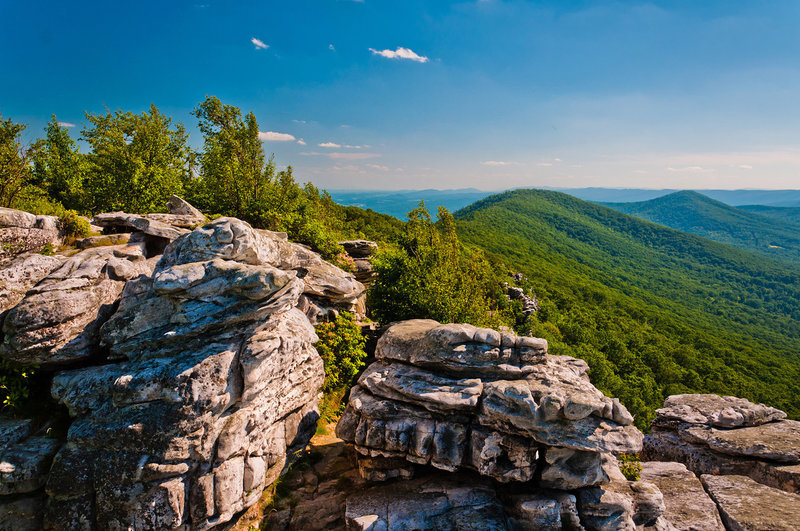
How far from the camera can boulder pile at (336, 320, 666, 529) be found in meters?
12.9

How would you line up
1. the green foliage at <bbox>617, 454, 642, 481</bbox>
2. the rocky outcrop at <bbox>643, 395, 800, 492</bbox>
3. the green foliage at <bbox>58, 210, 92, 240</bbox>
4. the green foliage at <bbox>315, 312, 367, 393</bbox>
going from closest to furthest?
1. the rocky outcrop at <bbox>643, 395, 800, 492</bbox>
2. the green foliage at <bbox>58, 210, 92, 240</bbox>
3. the green foliage at <bbox>617, 454, 642, 481</bbox>
4. the green foliage at <bbox>315, 312, 367, 393</bbox>

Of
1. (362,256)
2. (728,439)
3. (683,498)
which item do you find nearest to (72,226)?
(362,256)

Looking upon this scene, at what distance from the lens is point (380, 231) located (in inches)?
2805

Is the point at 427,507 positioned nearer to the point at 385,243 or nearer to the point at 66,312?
the point at 66,312

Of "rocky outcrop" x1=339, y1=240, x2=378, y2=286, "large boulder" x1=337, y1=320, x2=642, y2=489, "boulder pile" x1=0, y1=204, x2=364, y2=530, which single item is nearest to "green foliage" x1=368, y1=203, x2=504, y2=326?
"rocky outcrop" x1=339, y1=240, x2=378, y2=286

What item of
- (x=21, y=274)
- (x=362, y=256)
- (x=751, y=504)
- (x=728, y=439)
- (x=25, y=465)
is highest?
(x=21, y=274)

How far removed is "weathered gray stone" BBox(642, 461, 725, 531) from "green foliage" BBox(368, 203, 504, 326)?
11.8 m

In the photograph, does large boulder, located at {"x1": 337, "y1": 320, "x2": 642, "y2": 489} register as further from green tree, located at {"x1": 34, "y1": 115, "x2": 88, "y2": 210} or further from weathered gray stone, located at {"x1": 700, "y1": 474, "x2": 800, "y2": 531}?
green tree, located at {"x1": 34, "y1": 115, "x2": 88, "y2": 210}

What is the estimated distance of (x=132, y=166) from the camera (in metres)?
25.0

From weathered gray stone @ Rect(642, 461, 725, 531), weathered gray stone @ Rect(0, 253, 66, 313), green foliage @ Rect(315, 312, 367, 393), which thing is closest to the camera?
weathered gray stone @ Rect(0, 253, 66, 313)

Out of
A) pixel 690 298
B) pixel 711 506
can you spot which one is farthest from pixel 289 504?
pixel 690 298

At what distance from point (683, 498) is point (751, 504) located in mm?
2473

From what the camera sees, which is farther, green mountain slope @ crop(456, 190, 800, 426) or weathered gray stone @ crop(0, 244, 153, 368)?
green mountain slope @ crop(456, 190, 800, 426)

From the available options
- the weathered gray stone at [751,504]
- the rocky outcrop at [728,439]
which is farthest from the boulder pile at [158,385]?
the rocky outcrop at [728,439]
